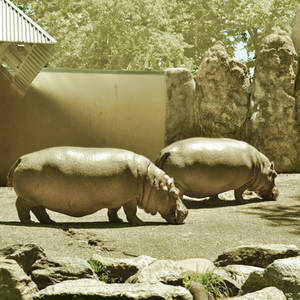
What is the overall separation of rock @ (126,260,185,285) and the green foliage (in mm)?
125

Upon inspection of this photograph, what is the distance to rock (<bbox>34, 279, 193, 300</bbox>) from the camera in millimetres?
2822

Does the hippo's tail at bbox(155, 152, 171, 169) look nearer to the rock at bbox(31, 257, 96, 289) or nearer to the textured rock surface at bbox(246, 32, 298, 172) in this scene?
the rock at bbox(31, 257, 96, 289)

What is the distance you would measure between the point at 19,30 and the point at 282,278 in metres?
5.41

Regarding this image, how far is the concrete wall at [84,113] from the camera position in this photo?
1057 cm

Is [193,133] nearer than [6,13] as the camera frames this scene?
No

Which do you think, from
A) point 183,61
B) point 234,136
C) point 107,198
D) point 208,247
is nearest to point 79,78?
point 234,136

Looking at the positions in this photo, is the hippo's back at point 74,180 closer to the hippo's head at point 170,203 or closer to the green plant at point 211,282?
the hippo's head at point 170,203

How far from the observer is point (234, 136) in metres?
11.0

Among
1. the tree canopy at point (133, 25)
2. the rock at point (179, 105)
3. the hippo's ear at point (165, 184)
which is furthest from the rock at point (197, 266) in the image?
the tree canopy at point (133, 25)

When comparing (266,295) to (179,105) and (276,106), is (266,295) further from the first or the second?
(179,105)

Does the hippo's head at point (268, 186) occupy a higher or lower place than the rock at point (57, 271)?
lower

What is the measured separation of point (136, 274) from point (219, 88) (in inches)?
310

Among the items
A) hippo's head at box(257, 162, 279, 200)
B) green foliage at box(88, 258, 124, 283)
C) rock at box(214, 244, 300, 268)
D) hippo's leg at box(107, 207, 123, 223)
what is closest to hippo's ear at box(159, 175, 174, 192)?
hippo's leg at box(107, 207, 123, 223)

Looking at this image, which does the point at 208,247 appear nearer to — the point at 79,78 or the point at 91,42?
the point at 79,78
